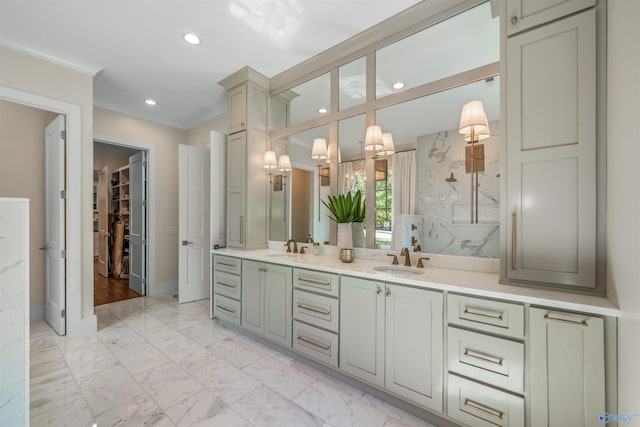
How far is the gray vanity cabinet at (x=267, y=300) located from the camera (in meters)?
2.31

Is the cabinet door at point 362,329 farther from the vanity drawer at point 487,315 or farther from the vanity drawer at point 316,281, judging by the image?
the vanity drawer at point 487,315

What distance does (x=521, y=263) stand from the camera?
1512 mm

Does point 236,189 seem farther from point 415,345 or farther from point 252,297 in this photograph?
point 415,345

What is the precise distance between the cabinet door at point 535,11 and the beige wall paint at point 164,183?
4627mm

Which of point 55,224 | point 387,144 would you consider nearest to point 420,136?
point 387,144

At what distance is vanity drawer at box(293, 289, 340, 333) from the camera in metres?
1.99

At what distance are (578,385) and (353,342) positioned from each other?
1.17 meters

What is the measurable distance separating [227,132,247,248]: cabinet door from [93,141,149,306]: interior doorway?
183 cm

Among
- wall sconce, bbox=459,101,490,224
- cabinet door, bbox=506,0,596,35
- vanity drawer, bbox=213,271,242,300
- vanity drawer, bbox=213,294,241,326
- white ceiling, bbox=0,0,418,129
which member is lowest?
vanity drawer, bbox=213,294,241,326

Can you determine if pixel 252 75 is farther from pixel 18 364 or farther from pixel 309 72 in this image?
pixel 18 364

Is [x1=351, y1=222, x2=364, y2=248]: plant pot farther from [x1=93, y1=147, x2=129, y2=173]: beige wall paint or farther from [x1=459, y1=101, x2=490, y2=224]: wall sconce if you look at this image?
[x1=93, y1=147, x2=129, y2=173]: beige wall paint

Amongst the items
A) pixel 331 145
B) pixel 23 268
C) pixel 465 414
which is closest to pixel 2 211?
pixel 23 268

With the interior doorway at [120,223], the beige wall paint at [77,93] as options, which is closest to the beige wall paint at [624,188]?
the beige wall paint at [77,93]

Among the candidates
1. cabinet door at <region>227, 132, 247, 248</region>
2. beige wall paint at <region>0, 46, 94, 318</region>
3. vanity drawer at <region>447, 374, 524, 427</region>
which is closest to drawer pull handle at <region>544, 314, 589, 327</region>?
vanity drawer at <region>447, 374, 524, 427</region>
